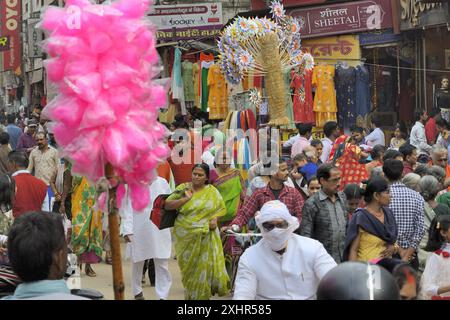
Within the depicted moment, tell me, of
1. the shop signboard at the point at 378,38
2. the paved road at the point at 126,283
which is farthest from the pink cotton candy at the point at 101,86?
the shop signboard at the point at 378,38

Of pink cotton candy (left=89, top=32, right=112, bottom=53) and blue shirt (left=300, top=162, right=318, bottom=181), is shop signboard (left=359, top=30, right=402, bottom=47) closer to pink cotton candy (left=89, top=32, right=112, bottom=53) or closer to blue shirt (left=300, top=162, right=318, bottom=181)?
blue shirt (left=300, top=162, right=318, bottom=181)

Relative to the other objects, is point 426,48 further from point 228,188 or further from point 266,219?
point 266,219

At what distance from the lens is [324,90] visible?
18.8 m

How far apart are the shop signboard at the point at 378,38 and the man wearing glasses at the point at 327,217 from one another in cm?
1181

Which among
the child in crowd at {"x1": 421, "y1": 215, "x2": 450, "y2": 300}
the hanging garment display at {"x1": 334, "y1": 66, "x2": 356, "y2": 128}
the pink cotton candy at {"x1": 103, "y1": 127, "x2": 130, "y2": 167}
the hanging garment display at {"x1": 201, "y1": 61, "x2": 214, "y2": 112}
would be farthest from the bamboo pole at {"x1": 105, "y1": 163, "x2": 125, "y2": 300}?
the hanging garment display at {"x1": 201, "y1": 61, "x2": 214, "y2": 112}

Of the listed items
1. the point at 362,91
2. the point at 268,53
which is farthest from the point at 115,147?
the point at 362,91

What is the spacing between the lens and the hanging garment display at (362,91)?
1897 cm

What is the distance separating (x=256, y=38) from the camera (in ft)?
47.0

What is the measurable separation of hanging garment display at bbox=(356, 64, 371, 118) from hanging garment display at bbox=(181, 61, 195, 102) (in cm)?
428

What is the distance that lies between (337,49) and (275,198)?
1088cm

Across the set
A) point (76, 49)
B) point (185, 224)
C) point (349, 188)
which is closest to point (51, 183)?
point (185, 224)

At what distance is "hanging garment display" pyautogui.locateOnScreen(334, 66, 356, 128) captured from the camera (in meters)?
18.9
